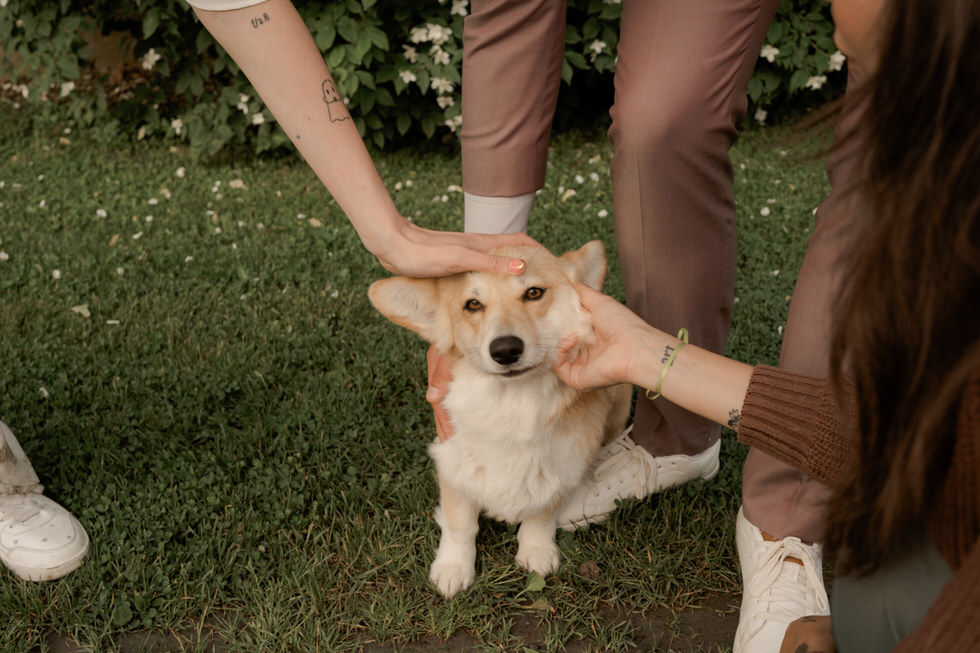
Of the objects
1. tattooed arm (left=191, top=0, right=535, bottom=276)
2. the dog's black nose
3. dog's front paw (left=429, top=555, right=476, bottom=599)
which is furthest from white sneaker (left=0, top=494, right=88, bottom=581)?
→ the dog's black nose

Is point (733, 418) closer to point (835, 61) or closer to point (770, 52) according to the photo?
point (770, 52)

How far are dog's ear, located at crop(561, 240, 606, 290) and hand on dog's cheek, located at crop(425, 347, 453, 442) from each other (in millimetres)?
398

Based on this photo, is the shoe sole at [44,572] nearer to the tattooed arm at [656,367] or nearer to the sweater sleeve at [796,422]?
the tattooed arm at [656,367]

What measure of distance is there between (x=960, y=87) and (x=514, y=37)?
1.39m

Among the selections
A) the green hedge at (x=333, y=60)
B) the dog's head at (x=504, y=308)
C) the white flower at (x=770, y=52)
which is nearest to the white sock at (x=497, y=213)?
the dog's head at (x=504, y=308)

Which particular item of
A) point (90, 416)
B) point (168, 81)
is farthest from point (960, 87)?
point (168, 81)

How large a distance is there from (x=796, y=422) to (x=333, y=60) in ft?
13.2

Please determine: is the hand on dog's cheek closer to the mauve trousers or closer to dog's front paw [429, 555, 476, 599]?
dog's front paw [429, 555, 476, 599]

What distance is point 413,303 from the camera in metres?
2.02

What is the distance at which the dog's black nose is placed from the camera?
1819 millimetres

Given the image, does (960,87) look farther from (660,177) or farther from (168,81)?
(168,81)

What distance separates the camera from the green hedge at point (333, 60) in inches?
190

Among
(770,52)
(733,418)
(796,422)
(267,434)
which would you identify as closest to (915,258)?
(796,422)

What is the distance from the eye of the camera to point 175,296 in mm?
3451
